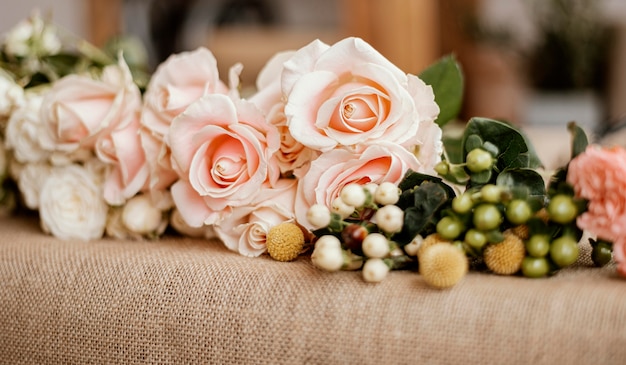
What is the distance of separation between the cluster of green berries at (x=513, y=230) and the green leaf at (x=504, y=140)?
5 centimetres

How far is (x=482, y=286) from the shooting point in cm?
50

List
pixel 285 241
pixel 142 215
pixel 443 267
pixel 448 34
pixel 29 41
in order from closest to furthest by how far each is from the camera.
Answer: pixel 443 267, pixel 285 241, pixel 142 215, pixel 29 41, pixel 448 34

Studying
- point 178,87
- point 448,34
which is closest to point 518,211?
point 178,87

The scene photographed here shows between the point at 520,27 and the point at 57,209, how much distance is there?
347cm

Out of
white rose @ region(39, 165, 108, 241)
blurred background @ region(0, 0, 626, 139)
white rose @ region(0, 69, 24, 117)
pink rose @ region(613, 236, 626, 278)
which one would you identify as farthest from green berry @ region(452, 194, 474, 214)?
blurred background @ region(0, 0, 626, 139)

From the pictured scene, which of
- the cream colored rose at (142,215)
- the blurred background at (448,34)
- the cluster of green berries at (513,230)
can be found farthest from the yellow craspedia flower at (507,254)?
the blurred background at (448,34)

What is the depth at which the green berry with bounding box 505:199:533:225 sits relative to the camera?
20.2 inches

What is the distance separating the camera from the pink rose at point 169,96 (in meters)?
0.67

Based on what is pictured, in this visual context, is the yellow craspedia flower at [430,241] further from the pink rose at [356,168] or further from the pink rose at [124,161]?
the pink rose at [124,161]

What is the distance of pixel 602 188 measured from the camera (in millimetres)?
493

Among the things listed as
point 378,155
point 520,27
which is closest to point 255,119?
point 378,155

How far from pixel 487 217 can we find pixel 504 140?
97mm

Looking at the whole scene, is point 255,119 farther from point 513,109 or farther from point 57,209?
point 513,109

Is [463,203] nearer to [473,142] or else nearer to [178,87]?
[473,142]
